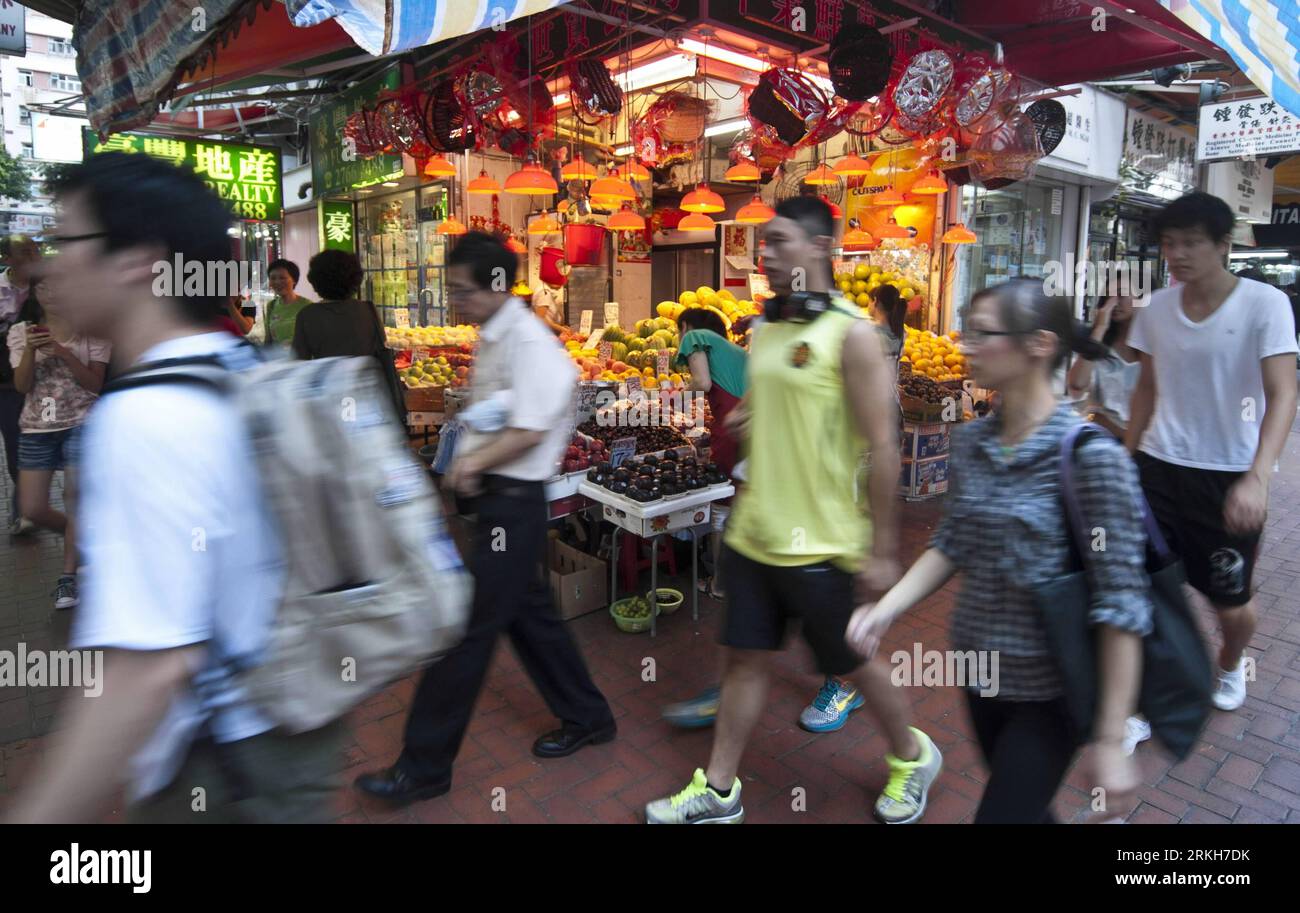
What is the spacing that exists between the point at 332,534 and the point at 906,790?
7.63ft

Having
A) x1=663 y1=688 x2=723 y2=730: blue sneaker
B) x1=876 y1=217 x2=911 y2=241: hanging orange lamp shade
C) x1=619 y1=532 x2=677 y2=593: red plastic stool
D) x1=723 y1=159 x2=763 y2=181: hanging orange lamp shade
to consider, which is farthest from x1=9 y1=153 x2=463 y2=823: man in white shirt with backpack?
x1=876 y1=217 x2=911 y2=241: hanging orange lamp shade

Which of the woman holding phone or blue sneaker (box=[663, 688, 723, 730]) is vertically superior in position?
the woman holding phone

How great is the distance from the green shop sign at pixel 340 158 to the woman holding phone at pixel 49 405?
16.2 ft

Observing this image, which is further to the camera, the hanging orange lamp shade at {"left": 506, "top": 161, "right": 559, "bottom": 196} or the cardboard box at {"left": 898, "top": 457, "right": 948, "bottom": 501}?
the cardboard box at {"left": 898, "top": 457, "right": 948, "bottom": 501}

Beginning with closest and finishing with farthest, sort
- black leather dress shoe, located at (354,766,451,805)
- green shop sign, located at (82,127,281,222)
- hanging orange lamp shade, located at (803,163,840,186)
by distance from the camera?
black leather dress shoe, located at (354,766,451,805) → green shop sign, located at (82,127,281,222) → hanging orange lamp shade, located at (803,163,840,186)

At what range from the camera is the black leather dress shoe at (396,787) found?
279cm

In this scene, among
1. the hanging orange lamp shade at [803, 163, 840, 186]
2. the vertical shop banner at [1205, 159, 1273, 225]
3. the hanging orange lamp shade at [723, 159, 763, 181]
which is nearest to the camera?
the hanging orange lamp shade at [723, 159, 763, 181]

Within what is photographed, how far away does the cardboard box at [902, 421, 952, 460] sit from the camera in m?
6.91

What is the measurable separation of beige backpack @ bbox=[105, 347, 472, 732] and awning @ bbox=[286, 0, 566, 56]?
133cm

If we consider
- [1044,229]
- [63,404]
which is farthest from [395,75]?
[1044,229]

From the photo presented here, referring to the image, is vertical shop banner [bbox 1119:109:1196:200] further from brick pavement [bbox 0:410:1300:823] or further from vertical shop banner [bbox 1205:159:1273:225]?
brick pavement [bbox 0:410:1300:823]

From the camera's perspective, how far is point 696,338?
165 inches

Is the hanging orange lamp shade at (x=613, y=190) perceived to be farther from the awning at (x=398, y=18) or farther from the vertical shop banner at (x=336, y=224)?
the vertical shop banner at (x=336, y=224)

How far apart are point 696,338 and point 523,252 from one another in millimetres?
8099
